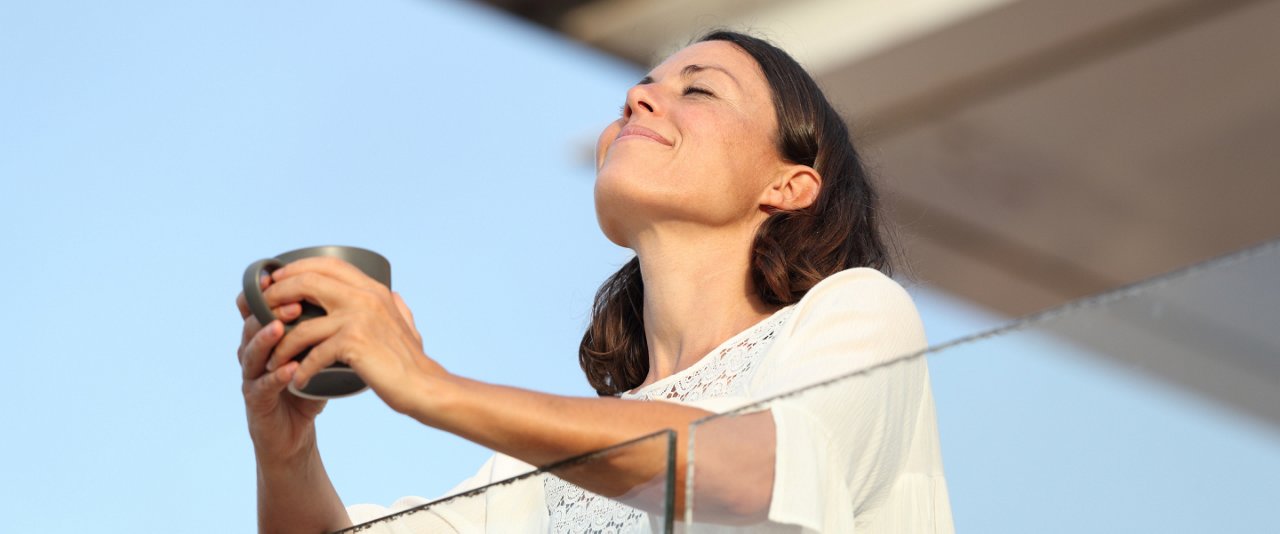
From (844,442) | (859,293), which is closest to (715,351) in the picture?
(859,293)

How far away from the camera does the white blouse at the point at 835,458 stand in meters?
1.03

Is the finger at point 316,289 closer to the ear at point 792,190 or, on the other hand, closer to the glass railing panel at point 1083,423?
the glass railing panel at point 1083,423

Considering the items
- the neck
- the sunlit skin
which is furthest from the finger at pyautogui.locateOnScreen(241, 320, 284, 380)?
the neck

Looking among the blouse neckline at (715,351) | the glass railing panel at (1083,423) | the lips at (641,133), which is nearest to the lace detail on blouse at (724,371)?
the blouse neckline at (715,351)

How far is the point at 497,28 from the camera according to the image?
495 cm

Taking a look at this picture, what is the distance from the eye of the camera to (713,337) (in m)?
1.83

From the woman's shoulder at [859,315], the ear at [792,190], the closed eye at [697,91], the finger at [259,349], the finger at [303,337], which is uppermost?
the closed eye at [697,91]

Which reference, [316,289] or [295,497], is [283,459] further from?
[316,289]

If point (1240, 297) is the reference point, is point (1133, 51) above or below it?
above

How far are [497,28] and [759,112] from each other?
122 inches

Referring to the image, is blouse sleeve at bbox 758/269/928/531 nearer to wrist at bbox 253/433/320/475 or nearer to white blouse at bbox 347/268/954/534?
white blouse at bbox 347/268/954/534

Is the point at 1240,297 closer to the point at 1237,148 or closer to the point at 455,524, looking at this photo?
the point at 455,524

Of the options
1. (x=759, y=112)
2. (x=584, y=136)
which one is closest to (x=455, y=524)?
(x=759, y=112)

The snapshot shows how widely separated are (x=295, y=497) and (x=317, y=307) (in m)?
0.30
